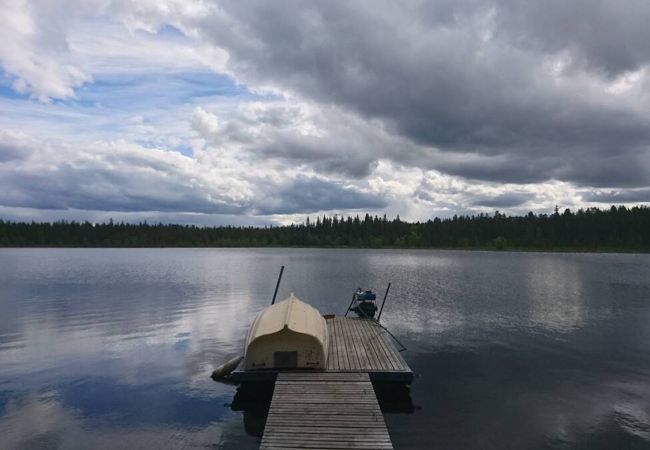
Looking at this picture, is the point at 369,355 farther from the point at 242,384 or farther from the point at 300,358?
the point at 242,384

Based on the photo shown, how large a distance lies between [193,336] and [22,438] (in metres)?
14.8

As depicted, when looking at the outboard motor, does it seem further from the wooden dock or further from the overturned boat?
the wooden dock

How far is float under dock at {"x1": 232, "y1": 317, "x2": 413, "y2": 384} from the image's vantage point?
1819 cm

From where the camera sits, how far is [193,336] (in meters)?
29.7

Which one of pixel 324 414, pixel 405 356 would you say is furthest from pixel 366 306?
pixel 324 414

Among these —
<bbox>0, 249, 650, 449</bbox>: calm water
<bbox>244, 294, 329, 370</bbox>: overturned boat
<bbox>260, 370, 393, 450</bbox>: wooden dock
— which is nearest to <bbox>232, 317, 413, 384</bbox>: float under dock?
<bbox>244, 294, 329, 370</bbox>: overturned boat

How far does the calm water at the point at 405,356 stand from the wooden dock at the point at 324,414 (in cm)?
188

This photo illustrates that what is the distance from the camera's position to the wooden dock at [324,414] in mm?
12531

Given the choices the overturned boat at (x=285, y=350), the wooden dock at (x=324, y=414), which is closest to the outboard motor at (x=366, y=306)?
the overturned boat at (x=285, y=350)

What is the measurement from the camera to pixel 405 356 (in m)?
25.1

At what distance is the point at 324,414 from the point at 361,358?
249 inches

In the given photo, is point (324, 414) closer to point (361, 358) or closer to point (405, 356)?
point (361, 358)

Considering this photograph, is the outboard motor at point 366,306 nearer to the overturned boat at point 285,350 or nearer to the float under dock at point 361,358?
the float under dock at point 361,358

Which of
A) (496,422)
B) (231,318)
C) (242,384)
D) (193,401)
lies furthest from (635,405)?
(231,318)
